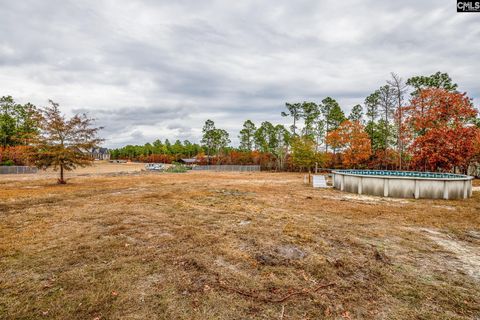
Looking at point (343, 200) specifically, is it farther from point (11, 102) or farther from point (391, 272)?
point (11, 102)

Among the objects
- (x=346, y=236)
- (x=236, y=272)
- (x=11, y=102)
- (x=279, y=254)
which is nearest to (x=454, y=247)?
(x=346, y=236)

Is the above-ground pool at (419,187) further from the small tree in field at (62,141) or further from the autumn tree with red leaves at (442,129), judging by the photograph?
the small tree in field at (62,141)

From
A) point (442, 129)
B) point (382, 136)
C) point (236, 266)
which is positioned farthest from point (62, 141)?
point (382, 136)

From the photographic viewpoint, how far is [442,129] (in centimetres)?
2086

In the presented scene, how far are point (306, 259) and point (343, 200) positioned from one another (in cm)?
900

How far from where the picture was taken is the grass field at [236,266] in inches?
140

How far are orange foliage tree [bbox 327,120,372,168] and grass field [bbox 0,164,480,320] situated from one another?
26.7 m

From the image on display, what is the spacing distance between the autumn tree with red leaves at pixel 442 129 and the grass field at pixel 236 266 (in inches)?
558

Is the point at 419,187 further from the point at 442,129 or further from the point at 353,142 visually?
the point at 353,142

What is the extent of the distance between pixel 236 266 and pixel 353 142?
34471 mm

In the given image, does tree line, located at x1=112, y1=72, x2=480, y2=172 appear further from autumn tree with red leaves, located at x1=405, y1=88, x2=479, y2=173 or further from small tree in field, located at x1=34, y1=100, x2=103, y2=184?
small tree in field, located at x1=34, y1=100, x2=103, y2=184

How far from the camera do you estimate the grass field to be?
3.56 metres

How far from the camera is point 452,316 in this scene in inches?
136

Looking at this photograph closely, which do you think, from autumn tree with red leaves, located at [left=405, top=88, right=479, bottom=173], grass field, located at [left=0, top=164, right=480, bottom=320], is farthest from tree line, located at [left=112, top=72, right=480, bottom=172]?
grass field, located at [left=0, top=164, right=480, bottom=320]
